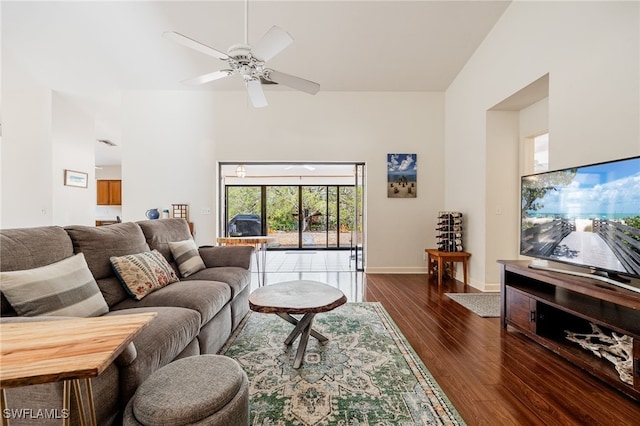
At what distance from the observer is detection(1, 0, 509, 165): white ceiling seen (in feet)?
10.5

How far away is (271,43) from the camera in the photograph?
217cm

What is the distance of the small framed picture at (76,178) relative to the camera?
5000 millimetres

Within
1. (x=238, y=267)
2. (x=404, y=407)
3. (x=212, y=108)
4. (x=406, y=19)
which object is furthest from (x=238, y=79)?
(x=404, y=407)

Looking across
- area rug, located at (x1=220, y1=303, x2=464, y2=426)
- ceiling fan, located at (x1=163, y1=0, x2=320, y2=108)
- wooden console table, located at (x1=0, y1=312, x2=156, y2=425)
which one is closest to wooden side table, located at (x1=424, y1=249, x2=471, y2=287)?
area rug, located at (x1=220, y1=303, x2=464, y2=426)

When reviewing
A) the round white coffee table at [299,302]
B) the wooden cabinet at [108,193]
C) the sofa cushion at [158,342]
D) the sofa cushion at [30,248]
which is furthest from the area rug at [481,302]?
the wooden cabinet at [108,193]

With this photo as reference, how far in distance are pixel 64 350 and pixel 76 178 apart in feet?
19.7

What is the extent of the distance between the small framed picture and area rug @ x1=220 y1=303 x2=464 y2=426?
15.9 feet

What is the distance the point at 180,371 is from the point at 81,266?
100cm

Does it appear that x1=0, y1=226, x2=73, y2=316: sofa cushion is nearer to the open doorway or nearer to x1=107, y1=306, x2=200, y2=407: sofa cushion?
x1=107, y1=306, x2=200, y2=407: sofa cushion

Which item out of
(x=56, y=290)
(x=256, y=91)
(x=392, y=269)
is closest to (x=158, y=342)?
(x=56, y=290)

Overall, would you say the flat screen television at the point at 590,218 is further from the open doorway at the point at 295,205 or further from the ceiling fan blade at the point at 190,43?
the open doorway at the point at 295,205

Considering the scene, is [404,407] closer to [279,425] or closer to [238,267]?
[279,425]

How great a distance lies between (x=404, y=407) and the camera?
1544 millimetres

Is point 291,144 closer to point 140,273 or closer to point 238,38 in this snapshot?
point 238,38
